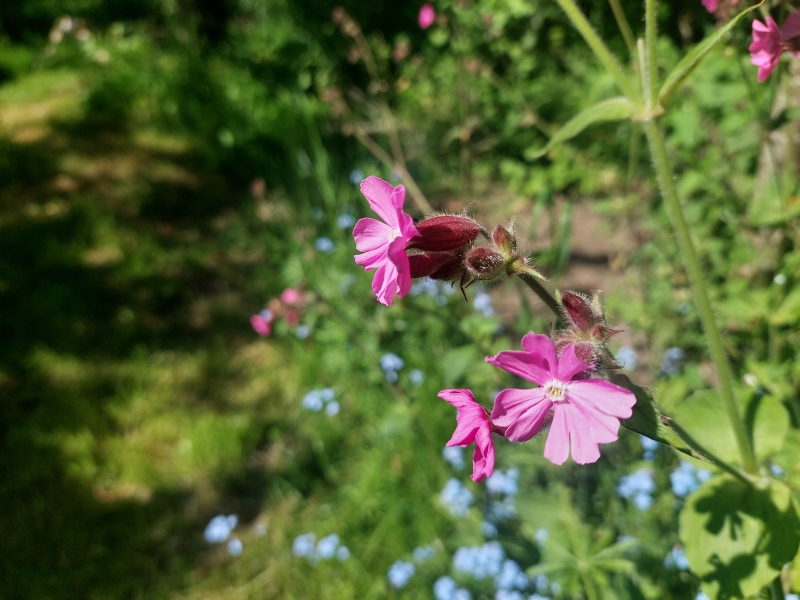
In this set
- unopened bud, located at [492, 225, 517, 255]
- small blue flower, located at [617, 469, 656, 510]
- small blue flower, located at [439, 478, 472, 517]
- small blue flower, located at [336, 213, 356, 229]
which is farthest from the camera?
small blue flower, located at [336, 213, 356, 229]

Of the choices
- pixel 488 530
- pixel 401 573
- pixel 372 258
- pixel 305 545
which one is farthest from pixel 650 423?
pixel 305 545

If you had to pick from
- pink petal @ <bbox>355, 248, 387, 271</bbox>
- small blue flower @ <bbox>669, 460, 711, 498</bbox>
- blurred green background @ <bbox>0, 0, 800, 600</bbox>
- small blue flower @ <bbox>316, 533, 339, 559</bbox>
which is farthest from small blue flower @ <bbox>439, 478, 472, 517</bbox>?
pink petal @ <bbox>355, 248, 387, 271</bbox>

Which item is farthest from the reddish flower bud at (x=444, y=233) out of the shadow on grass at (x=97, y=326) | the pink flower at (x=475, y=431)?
the shadow on grass at (x=97, y=326)

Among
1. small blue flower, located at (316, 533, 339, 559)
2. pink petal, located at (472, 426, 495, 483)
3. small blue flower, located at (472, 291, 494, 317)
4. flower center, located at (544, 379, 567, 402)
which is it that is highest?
flower center, located at (544, 379, 567, 402)

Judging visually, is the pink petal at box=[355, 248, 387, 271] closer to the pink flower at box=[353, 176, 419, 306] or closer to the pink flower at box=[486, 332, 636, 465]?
the pink flower at box=[353, 176, 419, 306]

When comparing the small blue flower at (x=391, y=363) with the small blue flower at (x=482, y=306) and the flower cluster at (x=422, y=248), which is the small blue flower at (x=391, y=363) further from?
the flower cluster at (x=422, y=248)

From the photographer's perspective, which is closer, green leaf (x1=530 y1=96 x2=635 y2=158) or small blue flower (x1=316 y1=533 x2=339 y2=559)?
green leaf (x1=530 y1=96 x2=635 y2=158)
